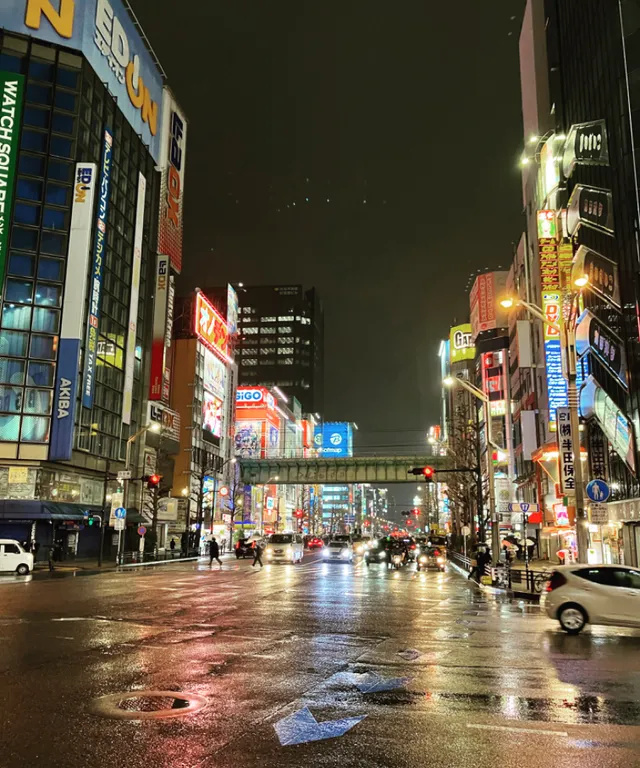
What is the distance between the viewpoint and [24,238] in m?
47.4

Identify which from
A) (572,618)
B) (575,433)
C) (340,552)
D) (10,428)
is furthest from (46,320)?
(572,618)

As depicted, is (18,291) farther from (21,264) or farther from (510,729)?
(510,729)

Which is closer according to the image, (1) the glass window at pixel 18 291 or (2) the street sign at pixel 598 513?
(2) the street sign at pixel 598 513

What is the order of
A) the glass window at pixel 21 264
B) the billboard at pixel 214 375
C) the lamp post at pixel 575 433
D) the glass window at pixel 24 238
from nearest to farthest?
the lamp post at pixel 575 433 → the glass window at pixel 21 264 → the glass window at pixel 24 238 → the billboard at pixel 214 375

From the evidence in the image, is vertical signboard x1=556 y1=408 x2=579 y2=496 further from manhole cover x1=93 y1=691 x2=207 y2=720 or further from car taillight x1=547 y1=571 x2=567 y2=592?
manhole cover x1=93 y1=691 x2=207 y2=720

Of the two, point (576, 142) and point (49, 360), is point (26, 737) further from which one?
point (49, 360)

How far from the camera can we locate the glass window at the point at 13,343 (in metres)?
45.3

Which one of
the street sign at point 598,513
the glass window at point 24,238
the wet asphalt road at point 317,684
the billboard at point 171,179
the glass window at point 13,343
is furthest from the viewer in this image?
the billboard at point 171,179

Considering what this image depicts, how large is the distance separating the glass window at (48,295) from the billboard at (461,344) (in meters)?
76.0

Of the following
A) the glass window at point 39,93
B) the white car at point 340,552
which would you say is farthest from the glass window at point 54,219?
the white car at point 340,552

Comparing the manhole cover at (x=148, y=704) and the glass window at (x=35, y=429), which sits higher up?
the glass window at (x=35, y=429)

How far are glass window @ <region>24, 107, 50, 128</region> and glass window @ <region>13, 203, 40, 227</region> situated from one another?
6.53 m

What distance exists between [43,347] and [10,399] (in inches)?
169

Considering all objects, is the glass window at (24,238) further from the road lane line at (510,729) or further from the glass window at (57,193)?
the road lane line at (510,729)
